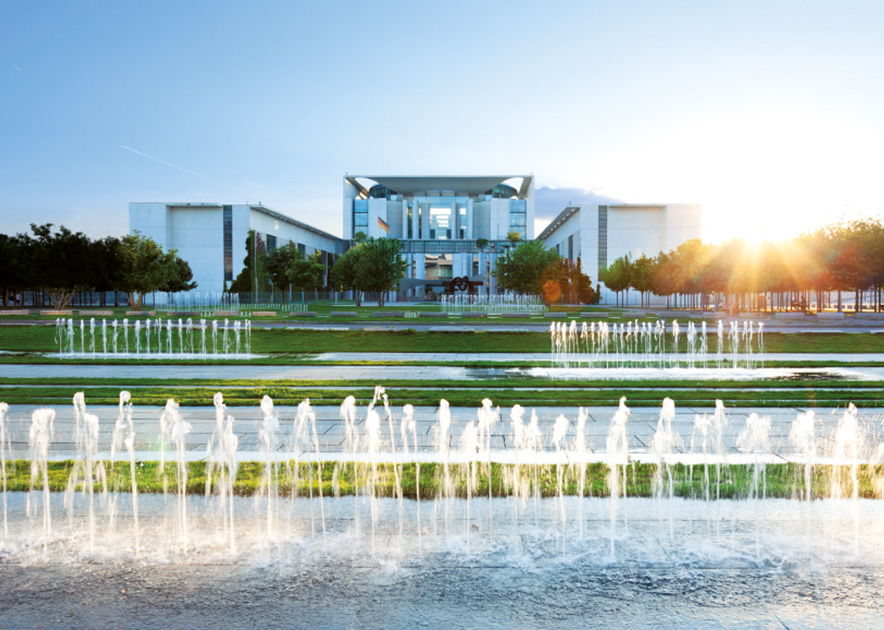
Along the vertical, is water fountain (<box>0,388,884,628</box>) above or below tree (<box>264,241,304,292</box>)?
below

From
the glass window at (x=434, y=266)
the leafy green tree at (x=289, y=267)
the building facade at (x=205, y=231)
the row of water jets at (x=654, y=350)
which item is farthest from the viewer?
the glass window at (x=434, y=266)

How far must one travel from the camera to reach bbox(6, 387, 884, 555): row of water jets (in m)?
5.02

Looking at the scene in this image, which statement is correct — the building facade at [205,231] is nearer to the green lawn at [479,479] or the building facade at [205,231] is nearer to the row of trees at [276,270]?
the row of trees at [276,270]

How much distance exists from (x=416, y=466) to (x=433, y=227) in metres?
123

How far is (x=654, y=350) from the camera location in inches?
834

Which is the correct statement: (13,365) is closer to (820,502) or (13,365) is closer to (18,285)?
(820,502)

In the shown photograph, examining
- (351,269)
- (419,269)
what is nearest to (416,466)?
(351,269)

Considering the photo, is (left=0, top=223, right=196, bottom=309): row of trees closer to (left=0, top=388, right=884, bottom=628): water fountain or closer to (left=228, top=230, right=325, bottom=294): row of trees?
(left=228, top=230, right=325, bottom=294): row of trees

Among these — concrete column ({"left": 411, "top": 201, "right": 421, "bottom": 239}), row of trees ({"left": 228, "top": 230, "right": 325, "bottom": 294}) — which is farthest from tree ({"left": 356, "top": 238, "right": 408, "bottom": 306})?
concrete column ({"left": 411, "top": 201, "right": 421, "bottom": 239})

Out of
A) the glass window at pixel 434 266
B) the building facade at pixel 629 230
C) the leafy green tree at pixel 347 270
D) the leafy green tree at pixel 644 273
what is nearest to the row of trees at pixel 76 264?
the leafy green tree at pixel 347 270

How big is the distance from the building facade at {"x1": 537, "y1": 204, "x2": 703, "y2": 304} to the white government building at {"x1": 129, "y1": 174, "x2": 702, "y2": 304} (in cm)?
16

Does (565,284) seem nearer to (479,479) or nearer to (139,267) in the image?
(139,267)

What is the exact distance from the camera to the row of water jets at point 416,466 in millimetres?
5020

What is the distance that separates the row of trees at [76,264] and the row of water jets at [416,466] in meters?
44.3
